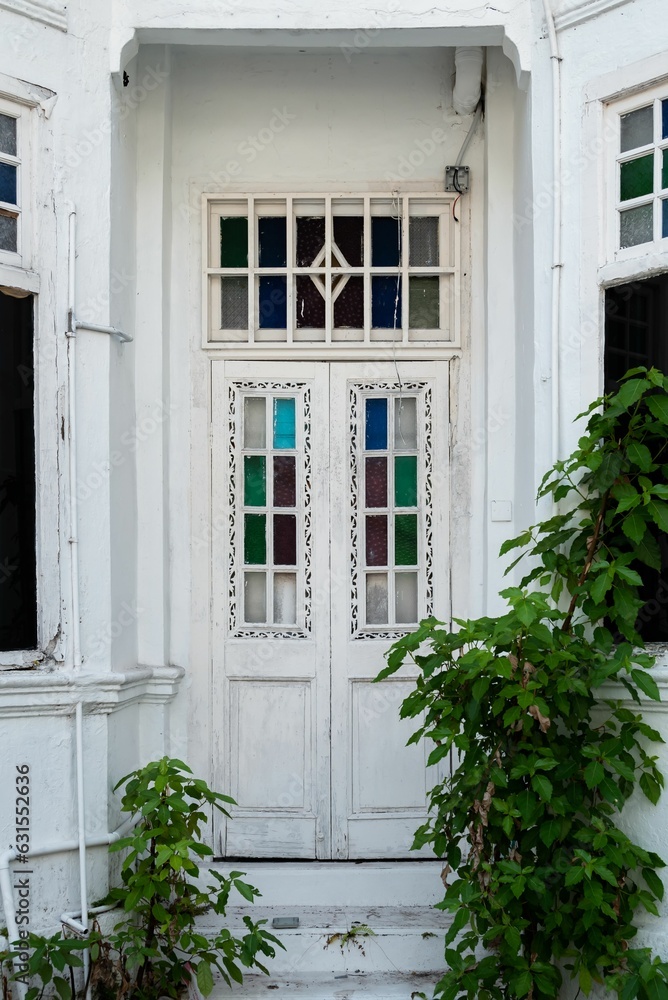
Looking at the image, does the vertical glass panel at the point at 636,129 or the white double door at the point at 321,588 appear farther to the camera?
the white double door at the point at 321,588

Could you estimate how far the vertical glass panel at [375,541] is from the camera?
4.97m

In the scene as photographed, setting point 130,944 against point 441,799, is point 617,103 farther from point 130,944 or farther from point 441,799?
point 130,944

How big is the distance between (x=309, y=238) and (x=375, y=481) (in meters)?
1.26

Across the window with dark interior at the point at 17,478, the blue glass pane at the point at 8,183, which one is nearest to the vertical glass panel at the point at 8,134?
the blue glass pane at the point at 8,183

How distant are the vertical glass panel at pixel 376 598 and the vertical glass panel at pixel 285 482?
1.78 feet

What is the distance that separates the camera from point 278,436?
4.99 meters

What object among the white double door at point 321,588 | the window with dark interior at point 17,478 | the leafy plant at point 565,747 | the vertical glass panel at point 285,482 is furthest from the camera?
the vertical glass panel at point 285,482

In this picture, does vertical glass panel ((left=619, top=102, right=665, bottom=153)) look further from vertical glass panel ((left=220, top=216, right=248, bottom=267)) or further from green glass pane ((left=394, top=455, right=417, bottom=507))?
vertical glass panel ((left=220, top=216, right=248, bottom=267))

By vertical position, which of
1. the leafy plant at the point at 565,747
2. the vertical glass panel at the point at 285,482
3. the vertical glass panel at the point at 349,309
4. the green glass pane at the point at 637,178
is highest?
the green glass pane at the point at 637,178

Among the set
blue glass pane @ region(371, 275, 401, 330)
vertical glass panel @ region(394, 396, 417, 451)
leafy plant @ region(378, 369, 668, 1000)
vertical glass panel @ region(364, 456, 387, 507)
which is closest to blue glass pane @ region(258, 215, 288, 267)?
blue glass pane @ region(371, 275, 401, 330)

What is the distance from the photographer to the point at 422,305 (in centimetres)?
504

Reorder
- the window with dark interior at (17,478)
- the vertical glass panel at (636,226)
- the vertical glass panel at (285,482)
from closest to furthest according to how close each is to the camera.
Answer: the vertical glass panel at (636,226) < the window with dark interior at (17,478) < the vertical glass panel at (285,482)

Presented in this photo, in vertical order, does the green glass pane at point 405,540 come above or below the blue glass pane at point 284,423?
below

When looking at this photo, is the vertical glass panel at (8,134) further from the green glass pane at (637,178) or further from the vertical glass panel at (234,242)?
the green glass pane at (637,178)
